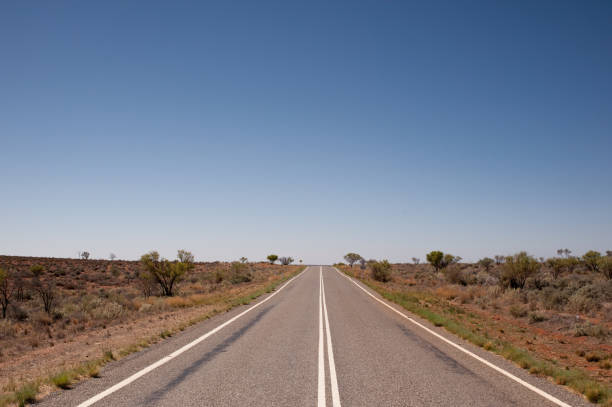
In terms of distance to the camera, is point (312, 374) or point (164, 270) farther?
point (164, 270)

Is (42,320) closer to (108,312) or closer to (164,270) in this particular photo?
(108,312)

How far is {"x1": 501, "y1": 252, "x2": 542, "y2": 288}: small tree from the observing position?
28.5 metres

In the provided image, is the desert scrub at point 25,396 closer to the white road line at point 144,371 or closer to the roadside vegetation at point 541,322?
the white road line at point 144,371

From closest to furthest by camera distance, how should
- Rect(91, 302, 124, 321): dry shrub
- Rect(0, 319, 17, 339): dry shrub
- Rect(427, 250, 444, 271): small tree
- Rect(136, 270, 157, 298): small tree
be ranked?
Rect(0, 319, 17, 339): dry shrub, Rect(91, 302, 124, 321): dry shrub, Rect(136, 270, 157, 298): small tree, Rect(427, 250, 444, 271): small tree

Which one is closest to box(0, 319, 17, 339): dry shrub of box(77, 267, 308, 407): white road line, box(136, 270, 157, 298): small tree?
box(77, 267, 308, 407): white road line

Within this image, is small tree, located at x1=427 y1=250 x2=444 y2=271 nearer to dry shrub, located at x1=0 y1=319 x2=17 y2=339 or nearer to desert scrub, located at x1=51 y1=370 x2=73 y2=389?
dry shrub, located at x1=0 y1=319 x2=17 y2=339

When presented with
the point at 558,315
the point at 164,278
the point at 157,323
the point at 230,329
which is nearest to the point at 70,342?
the point at 157,323

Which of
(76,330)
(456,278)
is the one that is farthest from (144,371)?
(456,278)

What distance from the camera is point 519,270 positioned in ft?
93.8

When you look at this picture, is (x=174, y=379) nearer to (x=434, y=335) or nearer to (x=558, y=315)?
(x=434, y=335)

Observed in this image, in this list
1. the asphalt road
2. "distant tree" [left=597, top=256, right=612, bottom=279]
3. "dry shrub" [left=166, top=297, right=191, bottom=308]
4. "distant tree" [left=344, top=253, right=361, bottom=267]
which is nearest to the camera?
the asphalt road

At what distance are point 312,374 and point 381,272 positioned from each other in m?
38.9

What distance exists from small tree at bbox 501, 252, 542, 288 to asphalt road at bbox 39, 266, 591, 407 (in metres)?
19.5

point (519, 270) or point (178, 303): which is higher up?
point (519, 270)
